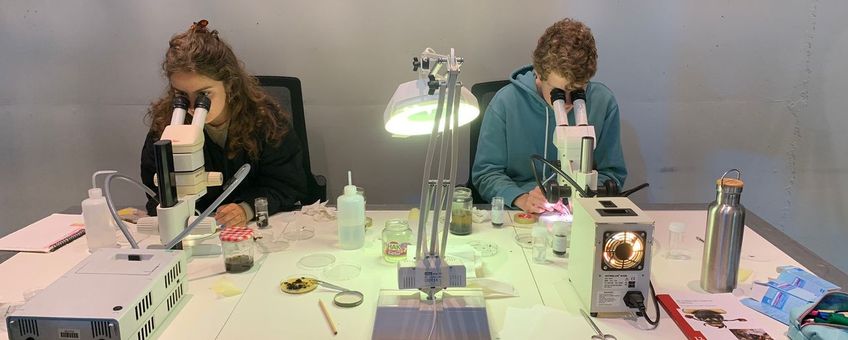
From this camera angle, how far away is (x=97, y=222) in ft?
5.00

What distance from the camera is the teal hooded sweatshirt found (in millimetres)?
2129

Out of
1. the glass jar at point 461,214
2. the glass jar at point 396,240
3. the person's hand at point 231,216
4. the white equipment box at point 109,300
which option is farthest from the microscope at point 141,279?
the glass jar at point 461,214

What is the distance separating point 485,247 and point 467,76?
122 cm

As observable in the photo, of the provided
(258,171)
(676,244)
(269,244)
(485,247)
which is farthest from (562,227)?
(258,171)

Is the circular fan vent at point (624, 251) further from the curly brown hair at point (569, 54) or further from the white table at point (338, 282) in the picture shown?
the curly brown hair at point (569, 54)

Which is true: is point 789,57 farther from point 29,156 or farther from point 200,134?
point 29,156

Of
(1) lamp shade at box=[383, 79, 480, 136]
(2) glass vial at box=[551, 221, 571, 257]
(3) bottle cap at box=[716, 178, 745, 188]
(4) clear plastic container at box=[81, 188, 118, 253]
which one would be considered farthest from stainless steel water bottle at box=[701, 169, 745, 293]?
(4) clear plastic container at box=[81, 188, 118, 253]

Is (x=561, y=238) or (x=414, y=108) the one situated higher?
(x=414, y=108)

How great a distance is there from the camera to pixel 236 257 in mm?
1465

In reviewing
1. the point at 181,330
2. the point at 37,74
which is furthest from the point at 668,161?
the point at 37,74

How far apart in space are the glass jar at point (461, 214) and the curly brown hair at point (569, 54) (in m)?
0.49

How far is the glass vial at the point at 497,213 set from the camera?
1.76 m

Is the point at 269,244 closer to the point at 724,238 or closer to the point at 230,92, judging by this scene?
the point at 230,92

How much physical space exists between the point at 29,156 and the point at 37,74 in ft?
1.31
